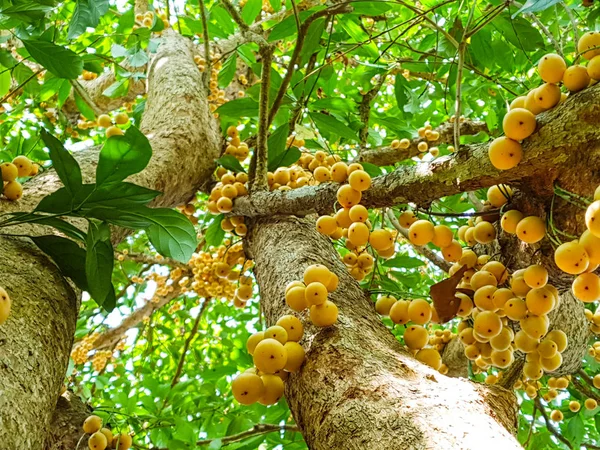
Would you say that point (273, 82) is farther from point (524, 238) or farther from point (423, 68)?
point (524, 238)

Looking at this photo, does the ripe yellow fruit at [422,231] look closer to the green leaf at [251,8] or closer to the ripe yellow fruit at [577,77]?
the ripe yellow fruit at [577,77]

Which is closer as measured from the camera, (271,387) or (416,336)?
(271,387)

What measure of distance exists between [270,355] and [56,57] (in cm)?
131

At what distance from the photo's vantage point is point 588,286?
105cm

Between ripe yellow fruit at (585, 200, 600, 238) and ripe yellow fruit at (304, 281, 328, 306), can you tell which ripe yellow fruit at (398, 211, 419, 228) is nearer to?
ripe yellow fruit at (304, 281, 328, 306)

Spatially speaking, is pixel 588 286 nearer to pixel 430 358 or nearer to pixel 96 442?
pixel 430 358

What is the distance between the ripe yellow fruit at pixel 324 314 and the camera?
119 cm

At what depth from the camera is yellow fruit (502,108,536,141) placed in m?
1.04

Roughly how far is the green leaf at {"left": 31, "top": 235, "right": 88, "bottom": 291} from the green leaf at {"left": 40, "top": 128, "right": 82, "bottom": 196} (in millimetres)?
184

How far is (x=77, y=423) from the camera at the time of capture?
5.25 feet

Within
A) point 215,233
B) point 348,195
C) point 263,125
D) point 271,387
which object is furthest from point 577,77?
point 215,233

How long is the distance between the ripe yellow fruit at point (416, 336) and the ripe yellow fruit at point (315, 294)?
13.7 inches

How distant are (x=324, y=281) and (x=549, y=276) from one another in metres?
0.62

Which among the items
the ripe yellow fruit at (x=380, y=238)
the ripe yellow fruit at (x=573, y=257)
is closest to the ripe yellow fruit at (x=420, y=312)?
the ripe yellow fruit at (x=380, y=238)
